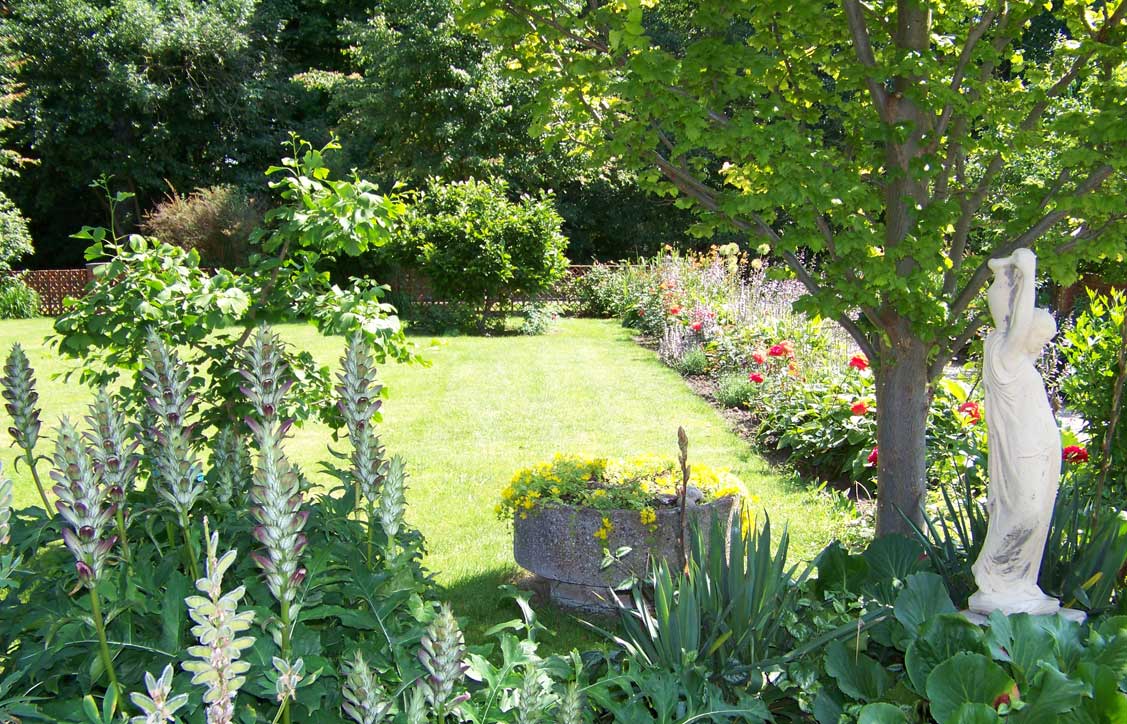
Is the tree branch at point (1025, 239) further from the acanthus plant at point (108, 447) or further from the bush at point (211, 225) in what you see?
the bush at point (211, 225)

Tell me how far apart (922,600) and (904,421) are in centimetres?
171

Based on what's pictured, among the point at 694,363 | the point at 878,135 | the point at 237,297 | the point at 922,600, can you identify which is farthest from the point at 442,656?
the point at 694,363

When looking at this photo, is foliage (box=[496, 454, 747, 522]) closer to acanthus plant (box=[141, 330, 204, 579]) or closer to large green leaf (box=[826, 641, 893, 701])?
large green leaf (box=[826, 641, 893, 701])

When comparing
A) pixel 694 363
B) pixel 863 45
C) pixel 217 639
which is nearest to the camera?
pixel 217 639

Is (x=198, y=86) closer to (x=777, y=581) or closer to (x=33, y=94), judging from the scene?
(x=33, y=94)

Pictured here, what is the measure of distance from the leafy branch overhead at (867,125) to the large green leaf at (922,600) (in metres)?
1.43

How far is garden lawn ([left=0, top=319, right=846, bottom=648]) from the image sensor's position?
529 centimetres

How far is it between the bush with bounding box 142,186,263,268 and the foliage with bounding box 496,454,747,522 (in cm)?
1897

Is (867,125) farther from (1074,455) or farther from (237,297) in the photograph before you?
(237,297)

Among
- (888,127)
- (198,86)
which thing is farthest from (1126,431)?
(198,86)

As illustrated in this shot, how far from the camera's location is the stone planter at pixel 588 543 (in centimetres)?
440

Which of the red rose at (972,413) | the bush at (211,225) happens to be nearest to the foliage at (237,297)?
the red rose at (972,413)

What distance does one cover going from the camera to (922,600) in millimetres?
2891

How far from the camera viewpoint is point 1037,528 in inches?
112
